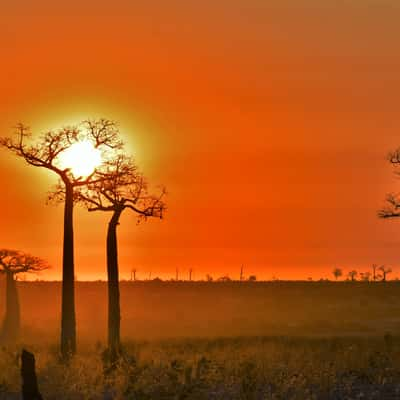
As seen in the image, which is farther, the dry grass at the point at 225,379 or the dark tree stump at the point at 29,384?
the dry grass at the point at 225,379

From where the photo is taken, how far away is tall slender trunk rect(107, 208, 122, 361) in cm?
4550

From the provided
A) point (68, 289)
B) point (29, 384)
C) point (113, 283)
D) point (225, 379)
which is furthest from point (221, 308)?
point (29, 384)

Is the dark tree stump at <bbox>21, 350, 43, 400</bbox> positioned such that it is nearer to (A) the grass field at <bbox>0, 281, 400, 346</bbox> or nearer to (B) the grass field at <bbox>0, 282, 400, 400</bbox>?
(B) the grass field at <bbox>0, 282, 400, 400</bbox>

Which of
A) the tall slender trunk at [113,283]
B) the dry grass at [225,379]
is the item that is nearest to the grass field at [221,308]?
the tall slender trunk at [113,283]

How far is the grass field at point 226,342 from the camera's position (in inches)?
1170

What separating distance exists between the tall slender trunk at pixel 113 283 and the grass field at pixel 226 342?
116 centimetres

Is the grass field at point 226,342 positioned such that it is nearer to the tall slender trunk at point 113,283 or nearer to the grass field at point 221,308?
the grass field at point 221,308

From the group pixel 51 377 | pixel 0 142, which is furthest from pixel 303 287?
pixel 51 377

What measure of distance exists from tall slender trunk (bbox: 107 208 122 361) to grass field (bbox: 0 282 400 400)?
116 centimetres

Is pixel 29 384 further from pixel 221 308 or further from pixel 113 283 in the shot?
pixel 221 308

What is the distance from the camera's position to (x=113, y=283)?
1818 inches

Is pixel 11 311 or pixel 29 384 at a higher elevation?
pixel 11 311

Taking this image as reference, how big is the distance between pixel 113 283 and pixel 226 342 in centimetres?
1447

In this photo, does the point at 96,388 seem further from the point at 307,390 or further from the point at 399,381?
the point at 399,381
